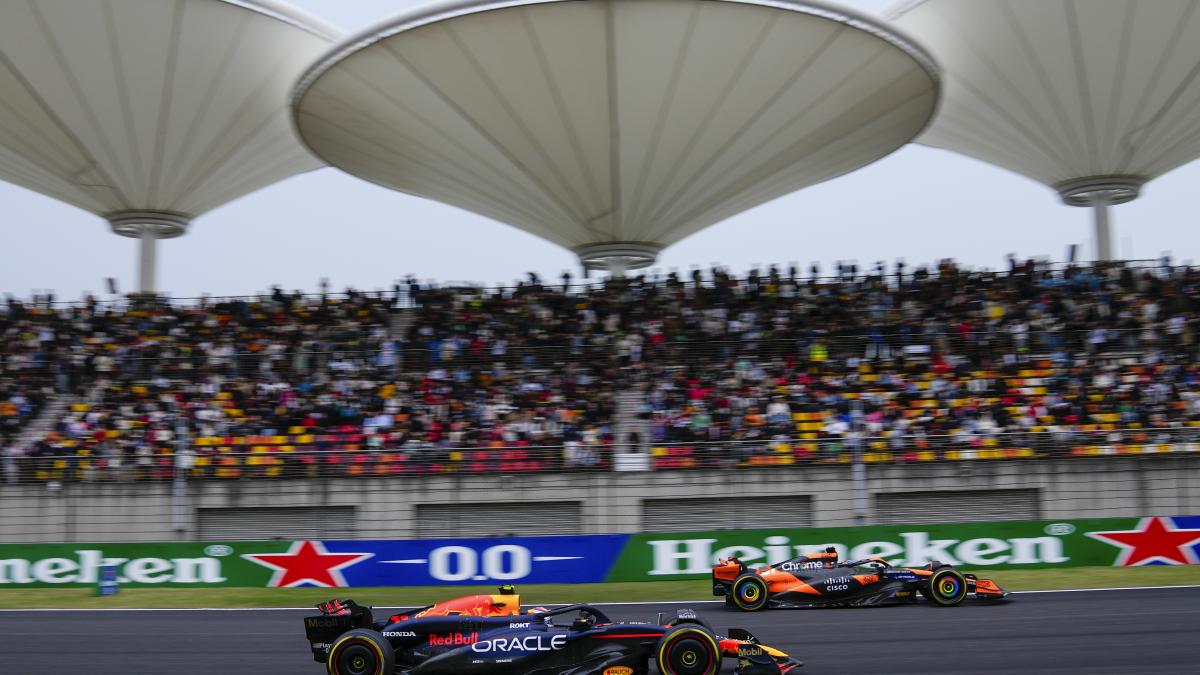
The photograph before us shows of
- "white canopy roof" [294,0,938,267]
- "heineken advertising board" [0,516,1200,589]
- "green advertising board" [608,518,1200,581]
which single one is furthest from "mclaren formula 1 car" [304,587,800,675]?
"white canopy roof" [294,0,938,267]

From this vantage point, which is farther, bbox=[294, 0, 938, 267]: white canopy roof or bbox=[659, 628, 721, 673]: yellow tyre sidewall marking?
bbox=[294, 0, 938, 267]: white canopy roof

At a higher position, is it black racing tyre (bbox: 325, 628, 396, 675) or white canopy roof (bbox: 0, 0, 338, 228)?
white canopy roof (bbox: 0, 0, 338, 228)

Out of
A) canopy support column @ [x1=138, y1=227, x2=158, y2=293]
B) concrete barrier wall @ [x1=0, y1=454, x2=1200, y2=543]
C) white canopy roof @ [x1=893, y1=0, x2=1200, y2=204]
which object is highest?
white canopy roof @ [x1=893, y1=0, x2=1200, y2=204]

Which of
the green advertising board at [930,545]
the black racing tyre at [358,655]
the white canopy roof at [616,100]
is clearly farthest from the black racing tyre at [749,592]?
the white canopy roof at [616,100]

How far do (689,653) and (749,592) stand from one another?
5.37 metres

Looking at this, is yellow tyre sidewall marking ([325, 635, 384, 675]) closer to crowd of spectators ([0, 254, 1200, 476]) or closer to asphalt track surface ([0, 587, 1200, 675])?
asphalt track surface ([0, 587, 1200, 675])

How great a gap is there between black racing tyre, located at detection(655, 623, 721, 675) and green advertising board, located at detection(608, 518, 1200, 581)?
8.81m

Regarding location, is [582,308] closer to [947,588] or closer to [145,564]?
[145,564]

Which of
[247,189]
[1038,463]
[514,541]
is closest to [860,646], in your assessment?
[514,541]

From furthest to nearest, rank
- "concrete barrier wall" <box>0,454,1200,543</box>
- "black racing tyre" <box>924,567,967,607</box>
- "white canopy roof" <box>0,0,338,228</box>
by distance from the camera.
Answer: "white canopy roof" <box>0,0,338,228</box> → "concrete barrier wall" <box>0,454,1200,543</box> → "black racing tyre" <box>924,567,967,607</box>

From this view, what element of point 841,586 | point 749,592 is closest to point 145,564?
point 749,592

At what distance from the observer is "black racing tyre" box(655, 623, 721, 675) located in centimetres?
892

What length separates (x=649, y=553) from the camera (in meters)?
17.8

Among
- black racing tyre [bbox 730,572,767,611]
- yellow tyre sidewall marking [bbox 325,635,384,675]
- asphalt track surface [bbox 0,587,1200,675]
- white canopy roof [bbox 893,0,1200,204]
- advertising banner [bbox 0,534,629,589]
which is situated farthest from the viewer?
white canopy roof [bbox 893,0,1200,204]
